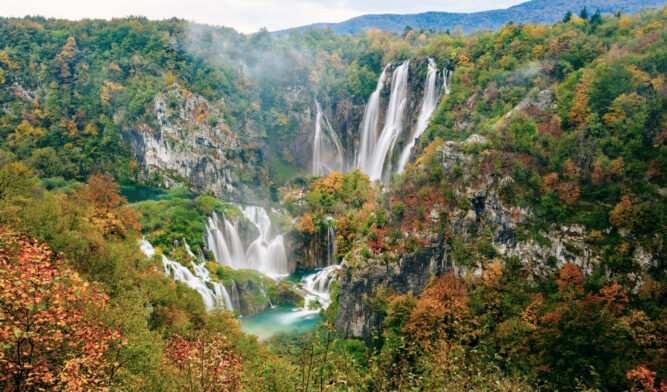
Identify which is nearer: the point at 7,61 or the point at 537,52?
the point at 537,52

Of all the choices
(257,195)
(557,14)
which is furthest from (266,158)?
(557,14)

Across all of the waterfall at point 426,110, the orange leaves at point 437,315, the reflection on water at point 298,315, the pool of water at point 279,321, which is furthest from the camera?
the waterfall at point 426,110

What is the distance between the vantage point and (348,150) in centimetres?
7100

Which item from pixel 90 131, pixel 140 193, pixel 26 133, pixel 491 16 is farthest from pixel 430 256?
pixel 491 16

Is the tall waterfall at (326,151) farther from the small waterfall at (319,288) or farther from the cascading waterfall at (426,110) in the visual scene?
the small waterfall at (319,288)

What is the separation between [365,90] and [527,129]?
4519 cm

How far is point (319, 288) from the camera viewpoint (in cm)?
3828

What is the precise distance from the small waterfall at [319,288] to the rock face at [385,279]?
21.4ft

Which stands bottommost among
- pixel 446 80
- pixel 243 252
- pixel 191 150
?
pixel 243 252

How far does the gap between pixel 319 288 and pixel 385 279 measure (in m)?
11.4

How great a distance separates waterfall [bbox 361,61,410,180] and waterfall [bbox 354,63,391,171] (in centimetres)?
138

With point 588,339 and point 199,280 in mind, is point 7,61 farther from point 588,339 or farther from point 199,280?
point 588,339

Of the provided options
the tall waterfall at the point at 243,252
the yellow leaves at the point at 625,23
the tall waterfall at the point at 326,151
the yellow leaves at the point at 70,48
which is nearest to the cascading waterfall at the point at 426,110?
the tall waterfall at the point at 326,151

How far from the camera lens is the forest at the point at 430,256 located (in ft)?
28.8
